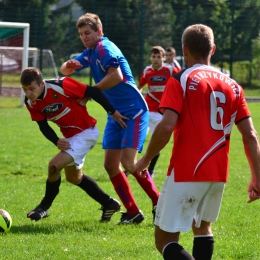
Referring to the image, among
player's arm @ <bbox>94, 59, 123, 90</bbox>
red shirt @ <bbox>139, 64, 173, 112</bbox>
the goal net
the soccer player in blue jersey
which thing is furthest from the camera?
the goal net

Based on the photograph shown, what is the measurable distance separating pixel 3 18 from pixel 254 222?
21.1 m

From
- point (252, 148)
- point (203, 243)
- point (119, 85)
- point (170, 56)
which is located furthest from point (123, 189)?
point (170, 56)

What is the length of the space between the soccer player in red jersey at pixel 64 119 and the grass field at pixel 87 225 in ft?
1.15

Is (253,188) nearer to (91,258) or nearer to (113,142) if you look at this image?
(91,258)

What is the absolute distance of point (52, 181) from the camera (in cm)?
602

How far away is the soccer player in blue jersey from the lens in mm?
5785

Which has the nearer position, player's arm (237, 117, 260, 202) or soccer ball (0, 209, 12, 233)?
player's arm (237, 117, 260, 202)

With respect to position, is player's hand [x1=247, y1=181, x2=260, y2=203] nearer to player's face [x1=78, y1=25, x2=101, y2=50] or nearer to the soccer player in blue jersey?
the soccer player in blue jersey

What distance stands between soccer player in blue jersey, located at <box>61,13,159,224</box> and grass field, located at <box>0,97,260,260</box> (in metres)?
0.37

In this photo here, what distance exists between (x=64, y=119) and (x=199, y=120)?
257cm

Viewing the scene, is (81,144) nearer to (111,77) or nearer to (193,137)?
(111,77)

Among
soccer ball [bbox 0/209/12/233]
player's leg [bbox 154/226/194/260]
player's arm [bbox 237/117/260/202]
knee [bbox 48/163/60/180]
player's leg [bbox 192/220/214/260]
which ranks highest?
player's arm [bbox 237/117/260/202]

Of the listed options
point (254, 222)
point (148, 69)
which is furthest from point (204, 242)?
point (148, 69)

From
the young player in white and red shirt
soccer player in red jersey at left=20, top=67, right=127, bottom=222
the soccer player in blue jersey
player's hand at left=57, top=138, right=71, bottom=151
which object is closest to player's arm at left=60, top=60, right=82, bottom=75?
the soccer player in blue jersey
